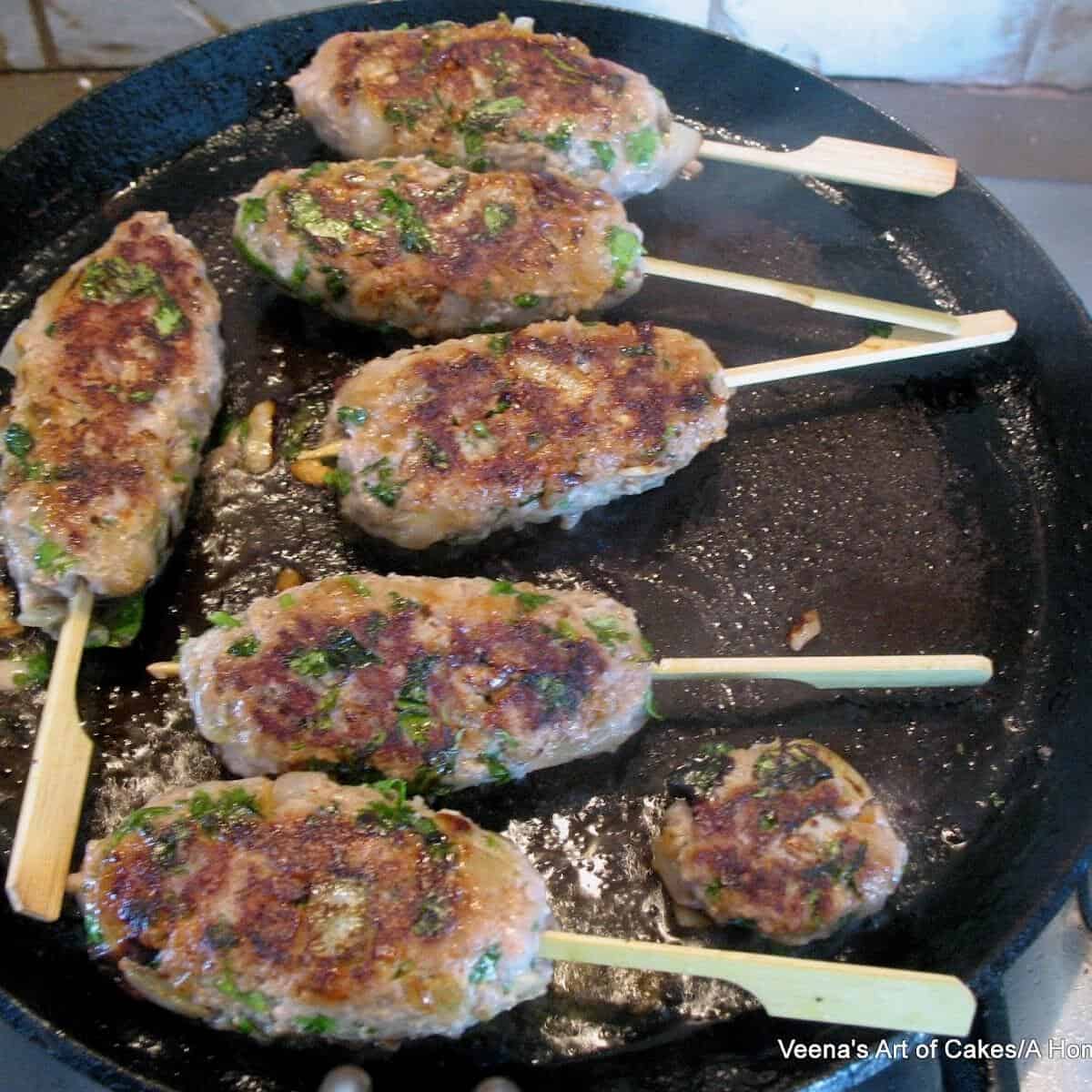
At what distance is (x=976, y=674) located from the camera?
205 cm

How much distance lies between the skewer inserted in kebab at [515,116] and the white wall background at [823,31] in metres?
1.12

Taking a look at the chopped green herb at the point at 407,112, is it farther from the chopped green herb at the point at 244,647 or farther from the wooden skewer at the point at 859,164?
the chopped green herb at the point at 244,647

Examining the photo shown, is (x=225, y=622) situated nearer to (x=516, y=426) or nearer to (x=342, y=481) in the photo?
(x=342, y=481)

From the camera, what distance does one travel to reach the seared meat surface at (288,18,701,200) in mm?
2602

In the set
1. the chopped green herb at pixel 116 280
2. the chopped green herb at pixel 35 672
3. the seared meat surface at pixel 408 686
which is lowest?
the chopped green herb at pixel 35 672

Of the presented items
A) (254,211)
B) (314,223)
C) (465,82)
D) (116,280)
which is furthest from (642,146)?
(116,280)

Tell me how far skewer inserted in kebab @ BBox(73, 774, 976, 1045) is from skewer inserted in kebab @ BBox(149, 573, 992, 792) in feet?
0.54

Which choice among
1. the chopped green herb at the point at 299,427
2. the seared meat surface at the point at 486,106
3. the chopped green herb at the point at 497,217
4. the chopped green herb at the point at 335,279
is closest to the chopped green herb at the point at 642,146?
the seared meat surface at the point at 486,106

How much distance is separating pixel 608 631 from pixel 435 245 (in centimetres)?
104

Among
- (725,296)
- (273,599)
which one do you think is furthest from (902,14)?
(273,599)

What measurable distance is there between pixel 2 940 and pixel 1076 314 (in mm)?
2686

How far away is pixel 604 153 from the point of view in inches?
103

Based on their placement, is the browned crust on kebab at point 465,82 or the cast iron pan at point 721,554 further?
the browned crust on kebab at point 465,82

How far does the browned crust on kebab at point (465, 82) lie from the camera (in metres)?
2.60
